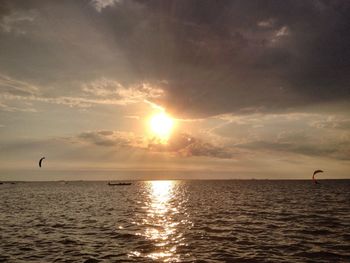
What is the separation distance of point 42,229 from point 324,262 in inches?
1119

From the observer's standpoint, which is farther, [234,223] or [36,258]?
[234,223]


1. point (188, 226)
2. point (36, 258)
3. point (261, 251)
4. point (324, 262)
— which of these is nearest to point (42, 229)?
point (36, 258)

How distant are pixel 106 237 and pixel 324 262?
19.1m

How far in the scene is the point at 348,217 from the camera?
150ft

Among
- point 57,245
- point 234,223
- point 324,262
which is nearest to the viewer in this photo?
point 324,262

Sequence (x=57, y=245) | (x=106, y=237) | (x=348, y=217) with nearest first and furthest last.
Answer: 1. (x=57, y=245)
2. (x=106, y=237)
3. (x=348, y=217)

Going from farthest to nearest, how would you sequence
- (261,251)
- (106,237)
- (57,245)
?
(106,237) < (57,245) < (261,251)

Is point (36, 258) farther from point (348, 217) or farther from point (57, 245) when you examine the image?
point (348, 217)

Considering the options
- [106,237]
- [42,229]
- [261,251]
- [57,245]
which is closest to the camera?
[261,251]

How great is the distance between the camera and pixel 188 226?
38.8 metres

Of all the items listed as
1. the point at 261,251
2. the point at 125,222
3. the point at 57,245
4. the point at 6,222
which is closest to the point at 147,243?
the point at 57,245

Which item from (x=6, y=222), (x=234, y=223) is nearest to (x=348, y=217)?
(x=234, y=223)

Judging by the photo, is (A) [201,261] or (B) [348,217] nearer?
(A) [201,261]

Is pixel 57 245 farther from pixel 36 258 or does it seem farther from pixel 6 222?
pixel 6 222
